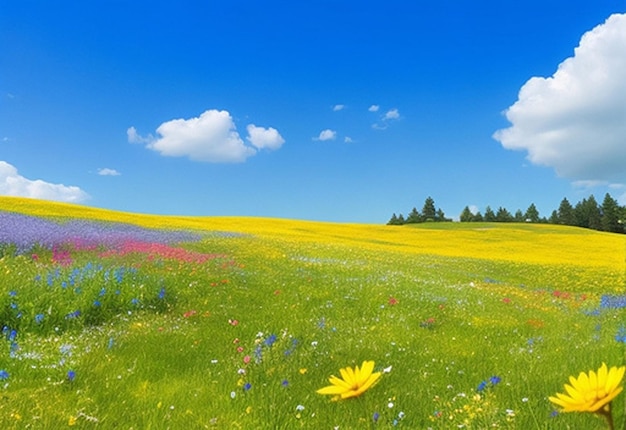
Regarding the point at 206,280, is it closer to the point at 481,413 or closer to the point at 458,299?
the point at 458,299

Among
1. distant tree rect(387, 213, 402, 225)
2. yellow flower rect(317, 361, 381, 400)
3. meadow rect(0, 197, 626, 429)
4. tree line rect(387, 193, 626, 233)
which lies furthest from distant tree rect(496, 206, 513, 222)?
yellow flower rect(317, 361, 381, 400)

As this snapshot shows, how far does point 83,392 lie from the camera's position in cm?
459

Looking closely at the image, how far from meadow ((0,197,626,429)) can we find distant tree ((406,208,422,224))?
88.8m

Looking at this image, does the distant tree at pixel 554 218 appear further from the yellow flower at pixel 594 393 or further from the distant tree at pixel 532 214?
the yellow flower at pixel 594 393

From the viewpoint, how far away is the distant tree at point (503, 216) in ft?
345

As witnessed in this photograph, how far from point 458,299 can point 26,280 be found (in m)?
9.11

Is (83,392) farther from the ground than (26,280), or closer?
closer

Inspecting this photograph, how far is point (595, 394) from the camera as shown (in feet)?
3.98

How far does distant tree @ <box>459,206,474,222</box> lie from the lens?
10262 cm

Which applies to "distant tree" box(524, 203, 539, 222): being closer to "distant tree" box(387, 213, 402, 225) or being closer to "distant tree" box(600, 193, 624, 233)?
"distant tree" box(600, 193, 624, 233)

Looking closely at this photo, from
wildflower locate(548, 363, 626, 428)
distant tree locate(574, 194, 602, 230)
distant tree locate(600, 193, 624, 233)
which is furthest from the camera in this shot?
distant tree locate(574, 194, 602, 230)

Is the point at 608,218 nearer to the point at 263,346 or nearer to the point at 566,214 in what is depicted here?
the point at 566,214

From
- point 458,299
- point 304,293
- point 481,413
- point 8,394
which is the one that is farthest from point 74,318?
point 458,299

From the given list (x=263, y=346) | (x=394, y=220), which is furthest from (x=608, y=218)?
(x=263, y=346)
